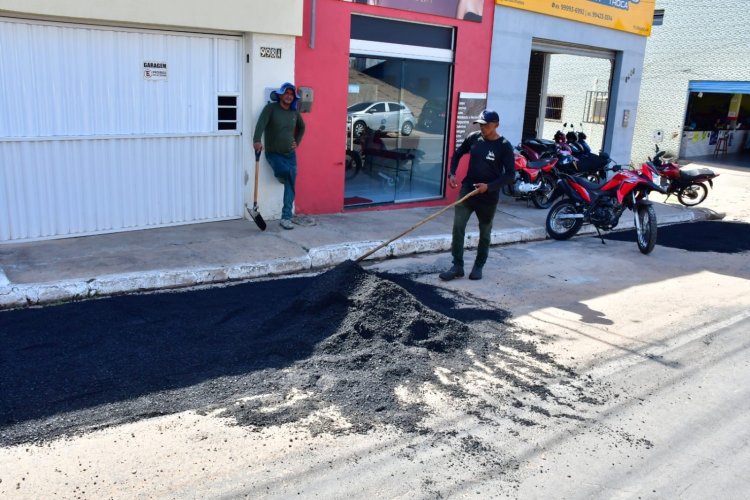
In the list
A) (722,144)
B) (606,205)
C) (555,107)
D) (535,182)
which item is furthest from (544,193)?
(722,144)

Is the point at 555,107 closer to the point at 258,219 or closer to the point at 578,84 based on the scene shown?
the point at 578,84

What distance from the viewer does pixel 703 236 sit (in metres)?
12.2

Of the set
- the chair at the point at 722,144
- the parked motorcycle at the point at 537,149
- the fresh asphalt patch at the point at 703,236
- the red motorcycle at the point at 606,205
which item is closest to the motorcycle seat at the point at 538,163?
the parked motorcycle at the point at 537,149

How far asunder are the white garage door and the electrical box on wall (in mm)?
888

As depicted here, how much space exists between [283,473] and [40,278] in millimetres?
4145

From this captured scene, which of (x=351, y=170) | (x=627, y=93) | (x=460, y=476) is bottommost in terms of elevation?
(x=460, y=476)

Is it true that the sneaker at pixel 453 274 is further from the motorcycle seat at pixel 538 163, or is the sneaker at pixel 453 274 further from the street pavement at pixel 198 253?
the motorcycle seat at pixel 538 163

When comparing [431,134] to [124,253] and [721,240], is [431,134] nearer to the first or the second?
[721,240]

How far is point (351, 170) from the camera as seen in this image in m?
11.2

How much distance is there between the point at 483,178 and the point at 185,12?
14.0ft

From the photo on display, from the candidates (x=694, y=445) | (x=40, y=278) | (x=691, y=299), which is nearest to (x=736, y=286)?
(x=691, y=299)

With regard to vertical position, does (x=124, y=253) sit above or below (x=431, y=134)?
below

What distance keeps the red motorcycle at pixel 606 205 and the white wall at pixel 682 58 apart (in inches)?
676

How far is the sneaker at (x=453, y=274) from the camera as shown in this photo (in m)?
8.23
